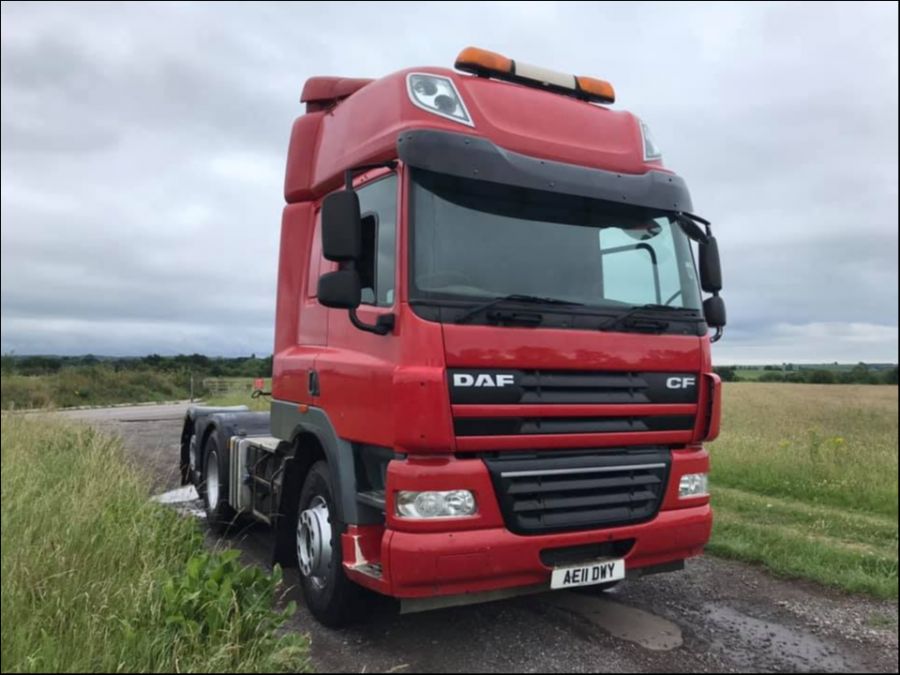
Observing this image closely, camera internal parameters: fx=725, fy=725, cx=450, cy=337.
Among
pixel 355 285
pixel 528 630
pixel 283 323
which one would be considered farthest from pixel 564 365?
pixel 283 323

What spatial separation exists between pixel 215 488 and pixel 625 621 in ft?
15.3

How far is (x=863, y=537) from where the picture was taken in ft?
20.6

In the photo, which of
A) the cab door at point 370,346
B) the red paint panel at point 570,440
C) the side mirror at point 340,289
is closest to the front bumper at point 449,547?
the red paint panel at point 570,440

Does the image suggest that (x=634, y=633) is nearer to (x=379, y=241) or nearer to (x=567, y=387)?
(x=567, y=387)

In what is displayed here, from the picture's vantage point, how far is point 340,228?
3998 millimetres

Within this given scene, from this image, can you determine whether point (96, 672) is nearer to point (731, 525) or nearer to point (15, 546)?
point (15, 546)

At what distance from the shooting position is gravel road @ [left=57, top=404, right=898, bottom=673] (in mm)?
4027

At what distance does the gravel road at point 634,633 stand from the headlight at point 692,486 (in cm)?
84

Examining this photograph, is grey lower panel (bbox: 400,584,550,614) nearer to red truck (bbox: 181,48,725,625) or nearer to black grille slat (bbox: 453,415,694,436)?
red truck (bbox: 181,48,725,625)

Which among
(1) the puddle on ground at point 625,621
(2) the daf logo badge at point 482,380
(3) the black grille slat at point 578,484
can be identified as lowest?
(1) the puddle on ground at point 625,621

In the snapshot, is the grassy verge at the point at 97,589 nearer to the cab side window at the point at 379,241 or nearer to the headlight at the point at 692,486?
the cab side window at the point at 379,241

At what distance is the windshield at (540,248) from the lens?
13.4 feet

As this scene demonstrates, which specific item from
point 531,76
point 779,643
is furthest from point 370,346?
point 779,643

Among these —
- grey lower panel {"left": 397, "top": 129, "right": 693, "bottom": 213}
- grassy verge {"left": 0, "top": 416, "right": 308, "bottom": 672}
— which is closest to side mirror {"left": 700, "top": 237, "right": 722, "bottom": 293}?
grey lower panel {"left": 397, "top": 129, "right": 693, "bottom": 213}
